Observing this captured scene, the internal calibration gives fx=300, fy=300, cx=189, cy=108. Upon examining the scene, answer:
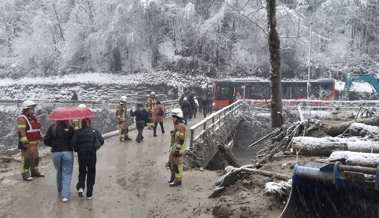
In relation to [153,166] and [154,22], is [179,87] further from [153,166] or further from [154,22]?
[153,166]

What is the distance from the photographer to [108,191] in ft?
21.0

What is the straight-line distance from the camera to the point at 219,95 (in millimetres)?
26594

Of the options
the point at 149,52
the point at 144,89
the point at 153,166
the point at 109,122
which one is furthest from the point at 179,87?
the point at 153,166

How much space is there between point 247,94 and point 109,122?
1234cm

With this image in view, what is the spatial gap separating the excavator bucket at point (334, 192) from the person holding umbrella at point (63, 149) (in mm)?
3990

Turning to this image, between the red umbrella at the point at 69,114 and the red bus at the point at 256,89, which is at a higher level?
the red umbrella at the point at 69,114

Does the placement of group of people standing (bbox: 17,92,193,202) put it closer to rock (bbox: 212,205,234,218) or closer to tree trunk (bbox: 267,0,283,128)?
rock (bbox: 212,205,234,218)

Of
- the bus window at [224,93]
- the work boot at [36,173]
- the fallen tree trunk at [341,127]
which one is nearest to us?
the work boot at [36,173]

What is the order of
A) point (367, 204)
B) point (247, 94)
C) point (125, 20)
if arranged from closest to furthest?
1. point (367, 204)
2. point (247, 94)
3. point (125, 20)

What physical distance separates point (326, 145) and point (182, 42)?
1386 inches

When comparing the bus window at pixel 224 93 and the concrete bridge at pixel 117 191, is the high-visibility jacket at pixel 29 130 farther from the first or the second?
the bus window at pixel 224 93

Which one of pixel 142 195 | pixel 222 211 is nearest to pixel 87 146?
pixel 142 195

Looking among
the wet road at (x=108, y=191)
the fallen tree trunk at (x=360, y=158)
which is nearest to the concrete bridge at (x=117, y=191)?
the wet road at (x=108, y=191)

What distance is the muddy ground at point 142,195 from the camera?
511 cm
